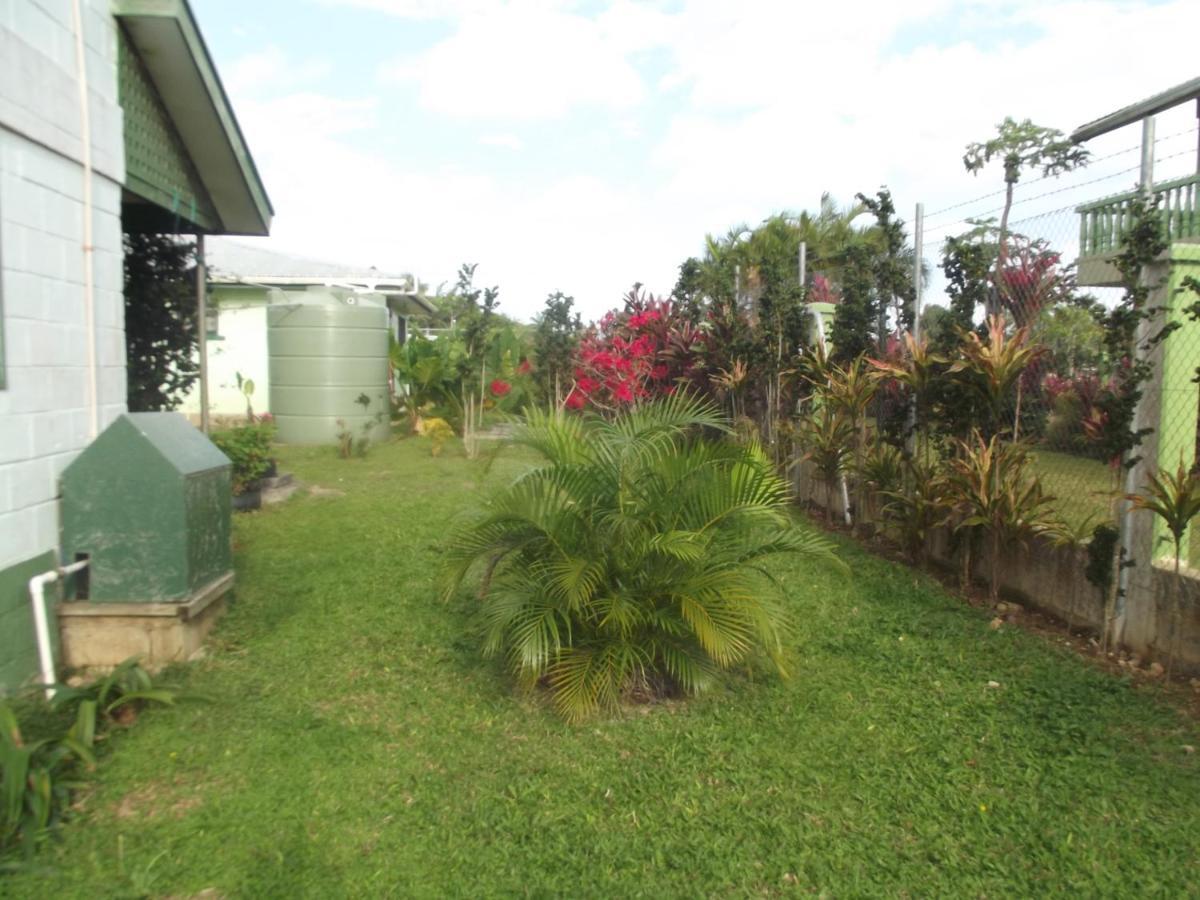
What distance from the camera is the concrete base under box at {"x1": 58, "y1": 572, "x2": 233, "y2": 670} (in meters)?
4.84

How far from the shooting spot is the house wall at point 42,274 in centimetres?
435

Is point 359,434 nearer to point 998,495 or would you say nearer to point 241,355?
point 241,355

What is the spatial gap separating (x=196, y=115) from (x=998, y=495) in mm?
5929

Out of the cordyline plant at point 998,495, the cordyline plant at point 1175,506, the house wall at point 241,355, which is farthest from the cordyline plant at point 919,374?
the house wall at point 241,355

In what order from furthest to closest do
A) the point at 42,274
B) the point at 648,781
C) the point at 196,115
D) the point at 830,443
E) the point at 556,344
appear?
1. the point at 556,344
2. the point at 830,443
3. the point at 196,115
4. the point at 42,274
5. the point at 648,781

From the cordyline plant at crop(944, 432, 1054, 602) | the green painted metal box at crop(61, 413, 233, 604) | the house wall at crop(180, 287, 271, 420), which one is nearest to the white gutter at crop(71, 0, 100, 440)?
the green painted metal box at crop(61, 413, 233, 604)

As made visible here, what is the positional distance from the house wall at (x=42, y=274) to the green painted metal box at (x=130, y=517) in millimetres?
109

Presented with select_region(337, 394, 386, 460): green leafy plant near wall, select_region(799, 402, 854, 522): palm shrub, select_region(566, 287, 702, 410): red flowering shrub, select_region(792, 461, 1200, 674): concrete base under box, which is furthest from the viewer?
select_region(337, 394, 386, 460): green leafy plant near wall

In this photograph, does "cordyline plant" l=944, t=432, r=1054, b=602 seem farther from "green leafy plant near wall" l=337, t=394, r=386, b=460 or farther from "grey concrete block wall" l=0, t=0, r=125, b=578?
"green leafy plant near wall" l=337, t=394, r=386, b=460

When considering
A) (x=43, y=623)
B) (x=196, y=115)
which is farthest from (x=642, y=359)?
(x=43, y=623)

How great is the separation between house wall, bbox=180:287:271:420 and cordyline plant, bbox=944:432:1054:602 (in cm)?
1397

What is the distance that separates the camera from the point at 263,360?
685 inches

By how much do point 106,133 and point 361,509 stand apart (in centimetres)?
498

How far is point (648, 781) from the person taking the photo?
396cm
